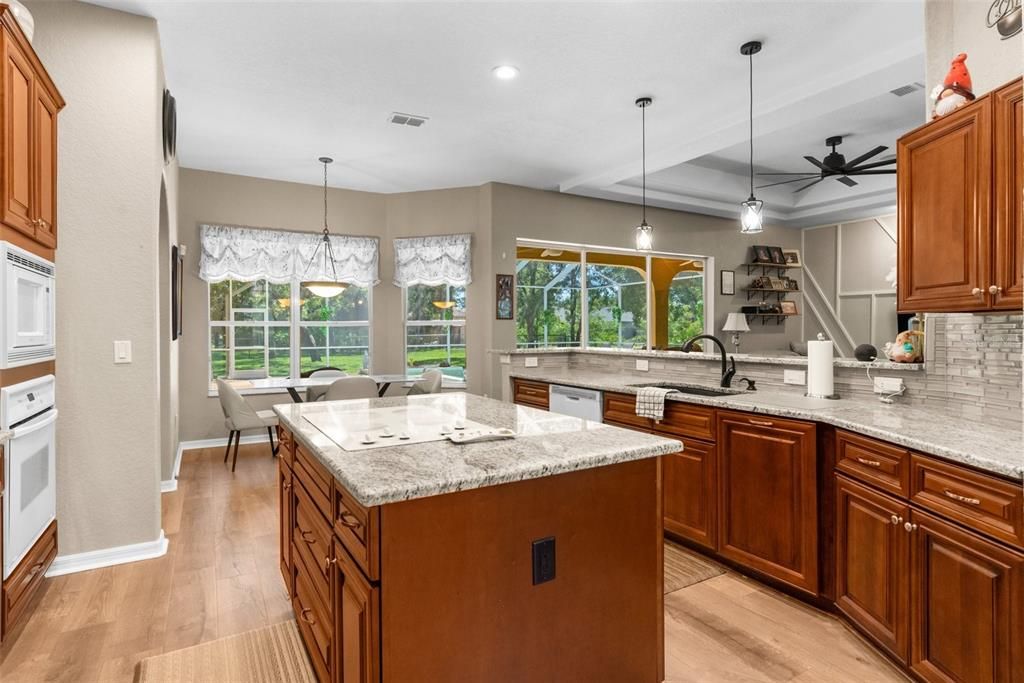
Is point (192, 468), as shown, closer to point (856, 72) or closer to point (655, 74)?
point (655, 74)

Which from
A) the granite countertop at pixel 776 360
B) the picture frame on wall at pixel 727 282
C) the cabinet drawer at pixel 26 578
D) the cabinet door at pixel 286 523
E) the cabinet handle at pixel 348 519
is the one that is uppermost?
the picture frame on wall at pixel 727 282

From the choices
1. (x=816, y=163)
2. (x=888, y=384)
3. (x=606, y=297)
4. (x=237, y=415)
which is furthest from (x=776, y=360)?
(x=237, y=415)

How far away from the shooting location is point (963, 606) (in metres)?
1.67

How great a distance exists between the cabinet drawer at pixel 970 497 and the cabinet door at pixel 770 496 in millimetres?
530

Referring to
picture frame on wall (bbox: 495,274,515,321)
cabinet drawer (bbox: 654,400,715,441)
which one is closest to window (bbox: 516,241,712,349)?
picture frame on wall (bbox: 495,274,515,321)

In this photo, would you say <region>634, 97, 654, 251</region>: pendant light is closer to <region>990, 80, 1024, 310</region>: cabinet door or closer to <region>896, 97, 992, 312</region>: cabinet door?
<region>896, 97, 992, 312</region>: cabinet door

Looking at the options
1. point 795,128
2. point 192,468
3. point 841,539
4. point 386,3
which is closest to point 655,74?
point 386,3

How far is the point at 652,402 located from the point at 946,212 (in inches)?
62.2

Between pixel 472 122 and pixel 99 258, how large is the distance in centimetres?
276

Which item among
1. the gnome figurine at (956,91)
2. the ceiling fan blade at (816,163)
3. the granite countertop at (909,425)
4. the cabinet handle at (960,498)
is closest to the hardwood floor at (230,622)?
the cabinet handle at (960,498)

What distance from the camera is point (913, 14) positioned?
291 cm

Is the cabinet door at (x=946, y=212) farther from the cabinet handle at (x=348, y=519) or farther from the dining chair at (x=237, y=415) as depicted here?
the dining chair at (x=237, y=415)

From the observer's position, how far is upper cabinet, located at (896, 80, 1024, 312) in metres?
1.84

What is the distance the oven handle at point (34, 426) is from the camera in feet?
7.01
